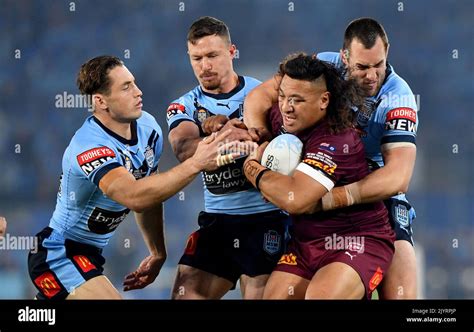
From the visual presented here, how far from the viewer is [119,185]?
474 centimetres

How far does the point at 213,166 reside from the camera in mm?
4582

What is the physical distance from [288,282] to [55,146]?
4.52m

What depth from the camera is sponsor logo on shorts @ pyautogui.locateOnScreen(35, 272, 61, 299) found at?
500 centimetres

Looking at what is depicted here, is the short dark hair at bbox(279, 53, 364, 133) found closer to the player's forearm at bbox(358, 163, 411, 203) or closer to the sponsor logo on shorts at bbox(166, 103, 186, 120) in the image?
the player's forearm at bbox(358, 163, 411, 203)

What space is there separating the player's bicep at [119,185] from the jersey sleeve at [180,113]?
0.53m

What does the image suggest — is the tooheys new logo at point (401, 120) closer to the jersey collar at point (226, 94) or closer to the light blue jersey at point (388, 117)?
the light blue jersey at point (388, 117)

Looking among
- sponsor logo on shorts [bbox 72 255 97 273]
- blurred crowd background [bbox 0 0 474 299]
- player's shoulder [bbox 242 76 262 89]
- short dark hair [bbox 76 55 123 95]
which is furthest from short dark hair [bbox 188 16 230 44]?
blurred crowd background [bbox 0 0 474 299]

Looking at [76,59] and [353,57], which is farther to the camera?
[76,59]

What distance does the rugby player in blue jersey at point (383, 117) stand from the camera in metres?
4.79

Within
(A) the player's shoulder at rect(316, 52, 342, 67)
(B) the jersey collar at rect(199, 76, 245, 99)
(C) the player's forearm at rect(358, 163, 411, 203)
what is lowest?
(C) the player's forearm at rect(358, 163, 411, 203)

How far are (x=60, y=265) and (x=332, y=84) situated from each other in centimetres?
195
